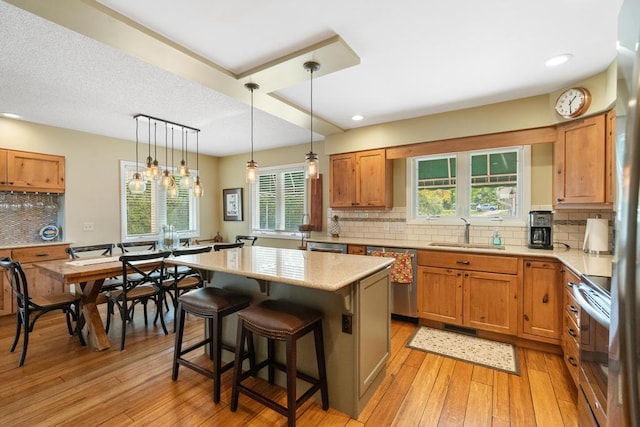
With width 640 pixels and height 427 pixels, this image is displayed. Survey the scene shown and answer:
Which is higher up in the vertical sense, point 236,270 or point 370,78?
point 370,78

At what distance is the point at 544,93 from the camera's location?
2963 millimetres

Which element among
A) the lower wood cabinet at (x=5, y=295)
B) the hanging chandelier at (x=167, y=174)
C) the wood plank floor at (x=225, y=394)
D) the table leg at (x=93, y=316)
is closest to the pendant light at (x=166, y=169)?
the hanging chandelier at (x=167, y=174)

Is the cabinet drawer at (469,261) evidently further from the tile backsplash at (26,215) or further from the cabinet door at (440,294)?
the tile backsplash at (26,215)

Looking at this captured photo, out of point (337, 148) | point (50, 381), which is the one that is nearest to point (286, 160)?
point (337, 148)

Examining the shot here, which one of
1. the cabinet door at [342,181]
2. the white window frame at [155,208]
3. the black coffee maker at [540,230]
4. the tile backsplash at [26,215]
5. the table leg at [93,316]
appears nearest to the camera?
the table leg at [93,316]

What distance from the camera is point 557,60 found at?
7.68 ft

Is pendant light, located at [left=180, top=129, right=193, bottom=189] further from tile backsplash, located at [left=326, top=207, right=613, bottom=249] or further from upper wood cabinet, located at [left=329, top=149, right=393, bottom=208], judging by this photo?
tile backsplash, located at [left=326, top=207, right=613, bottom=249]

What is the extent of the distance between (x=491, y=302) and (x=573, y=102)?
2089 mm

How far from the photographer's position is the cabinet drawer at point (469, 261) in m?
2.87

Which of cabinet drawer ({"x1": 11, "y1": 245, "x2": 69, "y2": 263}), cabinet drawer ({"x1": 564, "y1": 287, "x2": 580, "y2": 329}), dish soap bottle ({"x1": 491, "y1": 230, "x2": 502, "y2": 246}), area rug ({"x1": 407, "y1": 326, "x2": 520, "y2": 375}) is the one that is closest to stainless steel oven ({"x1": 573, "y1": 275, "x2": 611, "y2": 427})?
cabinet drawer ({"x1": 564, "y1": 287, "x2": 580, "y2": 329})

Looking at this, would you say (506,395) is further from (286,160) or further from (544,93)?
(286,160)

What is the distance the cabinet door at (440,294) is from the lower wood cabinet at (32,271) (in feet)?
14.3

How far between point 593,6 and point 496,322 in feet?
8.81

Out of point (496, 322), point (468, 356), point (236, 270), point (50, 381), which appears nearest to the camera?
point (236, 270)
